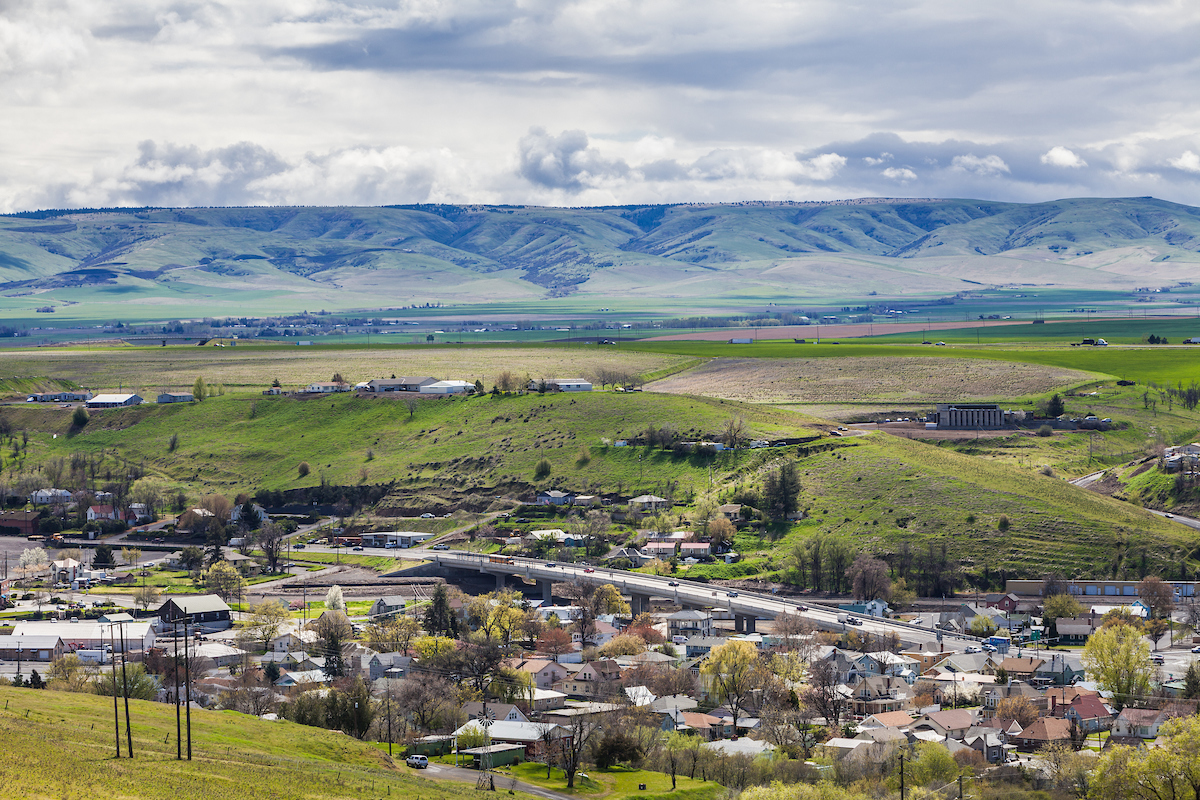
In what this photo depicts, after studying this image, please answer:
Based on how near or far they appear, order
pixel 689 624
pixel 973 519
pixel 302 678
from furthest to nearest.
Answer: pixel 973 519 → pixel 689 624 → pixel 302 678

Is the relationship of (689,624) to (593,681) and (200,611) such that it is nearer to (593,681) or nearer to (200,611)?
(593,681)

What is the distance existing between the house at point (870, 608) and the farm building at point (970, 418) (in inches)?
2352

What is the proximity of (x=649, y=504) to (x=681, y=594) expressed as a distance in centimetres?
3124

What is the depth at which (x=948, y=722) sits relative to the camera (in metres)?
69.3

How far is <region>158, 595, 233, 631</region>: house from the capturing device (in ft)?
321

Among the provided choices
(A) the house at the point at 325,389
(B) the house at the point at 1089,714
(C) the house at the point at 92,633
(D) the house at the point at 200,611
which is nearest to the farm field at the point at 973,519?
(D) the house at the point at 200,611

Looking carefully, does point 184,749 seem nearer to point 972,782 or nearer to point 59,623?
point 972,782

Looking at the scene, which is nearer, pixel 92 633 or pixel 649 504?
pixel 92 633

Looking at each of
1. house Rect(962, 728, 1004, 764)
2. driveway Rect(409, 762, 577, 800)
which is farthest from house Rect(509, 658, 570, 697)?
house Rect(962, 728, 1004, 764)

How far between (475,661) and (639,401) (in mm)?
85964

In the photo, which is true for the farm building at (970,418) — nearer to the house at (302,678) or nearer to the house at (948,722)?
the house at (948,722)

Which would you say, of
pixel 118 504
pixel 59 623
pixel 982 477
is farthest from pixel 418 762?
pixel 118 504

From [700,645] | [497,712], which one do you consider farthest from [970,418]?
[497,712]

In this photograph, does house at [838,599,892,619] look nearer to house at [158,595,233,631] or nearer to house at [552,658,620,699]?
house at [552,658,620,699]
